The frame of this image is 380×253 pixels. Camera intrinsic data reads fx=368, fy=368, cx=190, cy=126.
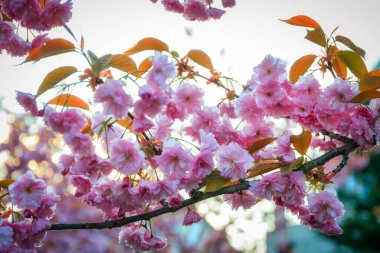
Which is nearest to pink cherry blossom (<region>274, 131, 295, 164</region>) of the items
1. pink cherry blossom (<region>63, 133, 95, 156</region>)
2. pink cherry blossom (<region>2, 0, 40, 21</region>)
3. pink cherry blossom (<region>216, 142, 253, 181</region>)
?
pink cherry blossom (<region>216, 142, 253, 181</region>)

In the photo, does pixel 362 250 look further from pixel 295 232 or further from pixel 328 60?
pixel 328 60

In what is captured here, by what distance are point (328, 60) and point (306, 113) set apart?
0.26 m

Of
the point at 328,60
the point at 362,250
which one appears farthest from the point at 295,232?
the point at 328,60

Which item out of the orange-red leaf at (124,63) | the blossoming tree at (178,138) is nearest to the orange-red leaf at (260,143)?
the blossoming tree at (178,138)

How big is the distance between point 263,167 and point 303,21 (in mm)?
604

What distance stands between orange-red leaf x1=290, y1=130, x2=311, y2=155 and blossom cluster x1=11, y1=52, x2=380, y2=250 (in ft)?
0.10

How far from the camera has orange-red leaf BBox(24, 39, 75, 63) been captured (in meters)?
1.10

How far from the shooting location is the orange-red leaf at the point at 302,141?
121cm

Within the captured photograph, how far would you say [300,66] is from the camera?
56.7 inches

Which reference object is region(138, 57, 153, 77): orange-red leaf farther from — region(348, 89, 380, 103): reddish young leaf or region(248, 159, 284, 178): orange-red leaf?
region(348, 89, 380, 103): reddish young leaf

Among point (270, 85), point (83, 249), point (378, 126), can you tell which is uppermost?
point (270, 85)

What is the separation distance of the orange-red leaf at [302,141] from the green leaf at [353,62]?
322mm

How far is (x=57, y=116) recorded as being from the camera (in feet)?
3.70

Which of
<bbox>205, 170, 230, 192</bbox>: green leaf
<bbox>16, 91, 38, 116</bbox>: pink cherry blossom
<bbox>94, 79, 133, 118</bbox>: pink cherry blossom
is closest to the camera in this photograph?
<bbox>94, 79, 133, 118</bbox>: pink cherry blossom
